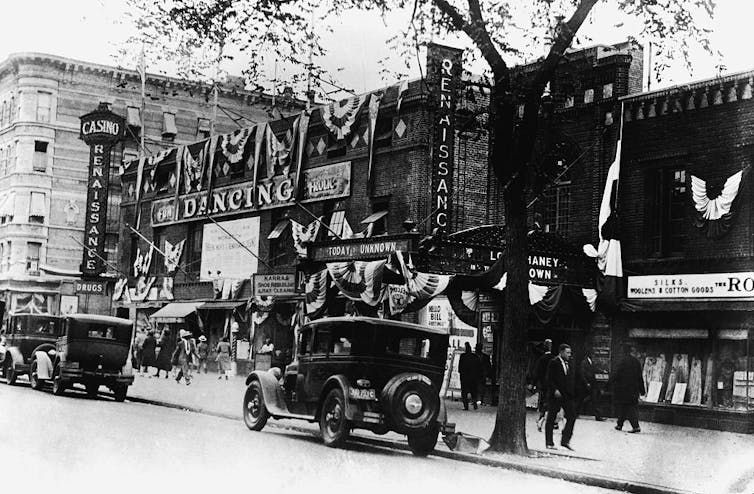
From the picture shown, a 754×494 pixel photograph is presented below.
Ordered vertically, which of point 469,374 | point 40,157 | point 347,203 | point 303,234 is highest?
point 40,157

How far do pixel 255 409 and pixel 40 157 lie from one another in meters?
40.2

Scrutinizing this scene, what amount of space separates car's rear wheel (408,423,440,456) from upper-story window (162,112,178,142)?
43.9 m

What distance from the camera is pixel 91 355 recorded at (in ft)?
79.3

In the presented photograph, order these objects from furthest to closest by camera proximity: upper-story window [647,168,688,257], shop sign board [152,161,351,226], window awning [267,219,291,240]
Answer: window awning [267,219,291,240] → shop sign board [152,161,351,226] → upper-story window [647,168,688,257]

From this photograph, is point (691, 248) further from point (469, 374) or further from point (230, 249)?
point (230, 249)

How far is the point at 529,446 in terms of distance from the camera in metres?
16.9

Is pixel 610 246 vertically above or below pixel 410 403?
above

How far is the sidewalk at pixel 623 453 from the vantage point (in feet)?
43.5

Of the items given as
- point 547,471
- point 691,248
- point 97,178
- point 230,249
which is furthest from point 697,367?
point 97,178

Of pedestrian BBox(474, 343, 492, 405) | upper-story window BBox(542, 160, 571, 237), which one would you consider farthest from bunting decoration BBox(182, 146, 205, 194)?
upper-story window BBox(542, 160, 571, 237)

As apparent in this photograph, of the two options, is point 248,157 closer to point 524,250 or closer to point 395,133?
point 395,133

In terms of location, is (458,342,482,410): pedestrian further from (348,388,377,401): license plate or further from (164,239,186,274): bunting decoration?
(164,239,186,274): bunting decoration

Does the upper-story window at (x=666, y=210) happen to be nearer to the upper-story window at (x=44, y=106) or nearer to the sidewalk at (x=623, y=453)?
the sidewalk at (x=623, y=453)

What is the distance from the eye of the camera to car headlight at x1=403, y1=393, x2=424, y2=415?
49.4 feet
